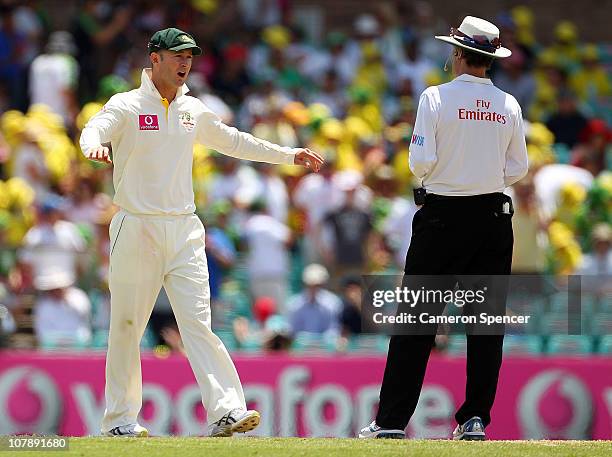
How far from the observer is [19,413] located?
12484 millimetres

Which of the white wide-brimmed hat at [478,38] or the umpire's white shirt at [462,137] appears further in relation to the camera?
the white wide-brimmed hat at [478,38]

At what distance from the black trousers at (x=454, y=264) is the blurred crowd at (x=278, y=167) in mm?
4495

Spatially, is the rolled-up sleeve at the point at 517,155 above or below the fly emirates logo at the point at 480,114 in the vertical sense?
below

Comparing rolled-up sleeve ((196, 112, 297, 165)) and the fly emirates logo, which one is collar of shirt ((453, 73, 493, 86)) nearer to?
the fly emirates logo

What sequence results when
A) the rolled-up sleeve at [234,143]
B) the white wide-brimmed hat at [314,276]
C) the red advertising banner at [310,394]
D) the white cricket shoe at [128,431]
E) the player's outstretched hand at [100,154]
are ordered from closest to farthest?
the player's outstretched hand at [100,154] < the white cricket shoe at [128,431] < the rolled-up sleeve at [234,143] < the red advertising banner at [310,394] < the white wide-brimmed hat at [314,276]

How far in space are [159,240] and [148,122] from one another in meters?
0.61

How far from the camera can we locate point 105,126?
7996 millimetres

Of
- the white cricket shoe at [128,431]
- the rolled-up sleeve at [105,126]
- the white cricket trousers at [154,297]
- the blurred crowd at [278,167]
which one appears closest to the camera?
the rolled-up sleeve at [105,126]

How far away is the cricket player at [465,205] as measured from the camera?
26.7ft

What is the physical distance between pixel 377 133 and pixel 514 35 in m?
3.15

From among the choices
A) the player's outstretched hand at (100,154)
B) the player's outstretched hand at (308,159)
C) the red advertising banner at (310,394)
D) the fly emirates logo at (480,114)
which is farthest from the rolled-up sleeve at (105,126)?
the red advertising banner at (310,394)

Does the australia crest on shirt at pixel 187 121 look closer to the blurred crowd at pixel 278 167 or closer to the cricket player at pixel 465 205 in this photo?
the cricket player at pixel 465 205

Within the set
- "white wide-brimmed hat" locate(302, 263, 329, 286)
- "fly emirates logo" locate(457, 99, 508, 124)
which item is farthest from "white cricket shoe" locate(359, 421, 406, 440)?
"white wide-brimmed hat" locate(302, 263, 329, 286)

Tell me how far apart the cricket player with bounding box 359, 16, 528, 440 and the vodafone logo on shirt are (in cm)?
131
